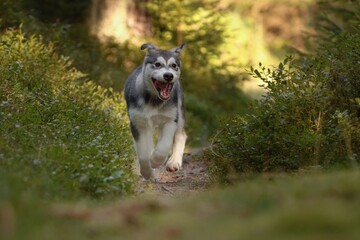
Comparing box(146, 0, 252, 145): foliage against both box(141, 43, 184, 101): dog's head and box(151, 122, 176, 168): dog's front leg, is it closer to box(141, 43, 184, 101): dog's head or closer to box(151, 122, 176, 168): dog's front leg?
box(141, 43, 184, 101): dog's head

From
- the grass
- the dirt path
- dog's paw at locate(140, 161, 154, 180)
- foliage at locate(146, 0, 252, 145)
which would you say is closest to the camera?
the grass

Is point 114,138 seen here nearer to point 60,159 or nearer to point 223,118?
point 223,118

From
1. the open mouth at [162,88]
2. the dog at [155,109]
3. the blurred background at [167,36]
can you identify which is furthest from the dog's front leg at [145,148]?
the blurred background at [167,36]

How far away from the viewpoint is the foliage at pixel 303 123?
802 centimetres

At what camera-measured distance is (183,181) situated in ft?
32.9

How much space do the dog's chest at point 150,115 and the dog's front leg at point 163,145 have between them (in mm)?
105

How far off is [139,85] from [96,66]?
240 inches

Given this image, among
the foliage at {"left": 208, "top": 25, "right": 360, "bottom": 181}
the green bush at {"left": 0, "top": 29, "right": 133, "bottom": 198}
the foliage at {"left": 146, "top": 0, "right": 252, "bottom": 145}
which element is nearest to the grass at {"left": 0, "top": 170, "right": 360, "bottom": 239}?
the green bush at {"left": 0, "top": 29, "right": 133, "bottom": 198}

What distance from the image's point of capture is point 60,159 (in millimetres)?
7145

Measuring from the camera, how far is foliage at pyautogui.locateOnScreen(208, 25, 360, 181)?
8.02 m

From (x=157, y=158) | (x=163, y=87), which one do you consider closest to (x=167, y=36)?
(x=163, y=87)

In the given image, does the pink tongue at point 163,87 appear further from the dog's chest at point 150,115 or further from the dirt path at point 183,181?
the dirt path at point 183,181

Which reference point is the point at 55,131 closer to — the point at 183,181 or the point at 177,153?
the point at 183,181

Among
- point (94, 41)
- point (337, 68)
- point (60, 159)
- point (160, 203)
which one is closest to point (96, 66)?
point (94, 41)
